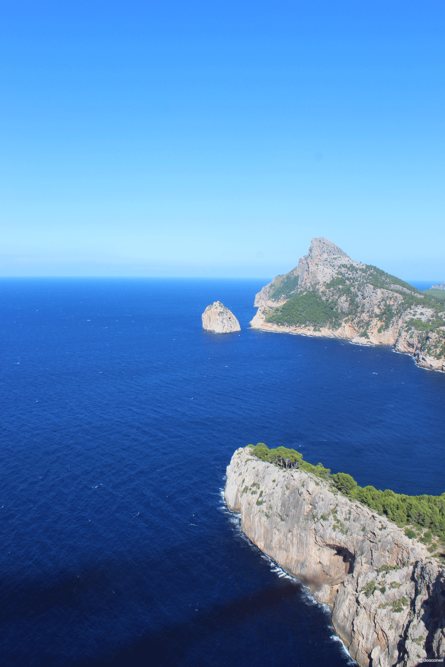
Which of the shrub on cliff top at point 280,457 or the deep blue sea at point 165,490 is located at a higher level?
the shrub on cliff top at point 280,457

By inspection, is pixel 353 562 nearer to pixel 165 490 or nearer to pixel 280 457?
pixel 280 457

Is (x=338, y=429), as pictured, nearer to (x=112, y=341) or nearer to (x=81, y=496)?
(x=81, y=496)

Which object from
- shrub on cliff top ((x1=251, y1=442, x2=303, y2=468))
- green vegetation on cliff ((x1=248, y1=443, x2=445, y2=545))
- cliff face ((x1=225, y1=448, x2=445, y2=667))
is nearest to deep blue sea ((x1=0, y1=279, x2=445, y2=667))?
cliff face ((x1=225, y1=448, x2=445, y2=667))

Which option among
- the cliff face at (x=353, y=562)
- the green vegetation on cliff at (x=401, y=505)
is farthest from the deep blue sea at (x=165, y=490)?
the green vegetation on cliff at (x=401, y=505)

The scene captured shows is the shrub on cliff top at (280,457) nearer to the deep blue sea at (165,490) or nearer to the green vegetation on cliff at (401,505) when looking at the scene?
the green vegetation on cliff at (401,505)

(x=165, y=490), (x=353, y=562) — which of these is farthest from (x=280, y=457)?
(x=165, y=490)
